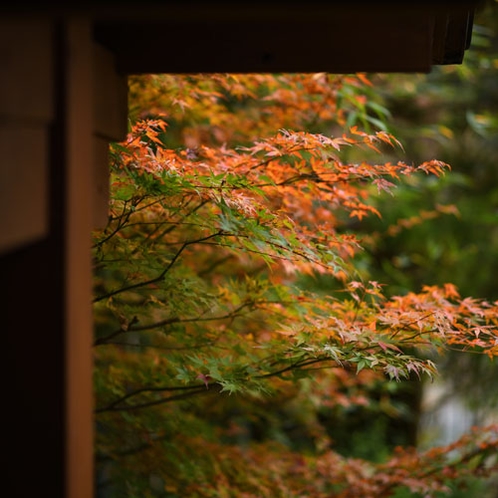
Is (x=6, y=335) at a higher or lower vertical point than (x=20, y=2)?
lower

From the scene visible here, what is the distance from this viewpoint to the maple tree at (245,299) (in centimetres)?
225

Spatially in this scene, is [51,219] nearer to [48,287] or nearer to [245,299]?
[48,287]

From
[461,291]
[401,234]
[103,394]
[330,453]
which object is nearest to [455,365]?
[461,291]

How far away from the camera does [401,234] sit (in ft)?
20.7

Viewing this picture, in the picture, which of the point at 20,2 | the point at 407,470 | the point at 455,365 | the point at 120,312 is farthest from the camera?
the point at 455,365

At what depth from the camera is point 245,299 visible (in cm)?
265

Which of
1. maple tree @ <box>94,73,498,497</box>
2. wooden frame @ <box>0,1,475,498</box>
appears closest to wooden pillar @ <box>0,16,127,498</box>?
wooden frame @ <box>0,1,475,498</box>

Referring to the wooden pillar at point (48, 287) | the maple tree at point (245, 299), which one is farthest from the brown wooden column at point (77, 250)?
the maple tree at point (245, 299)

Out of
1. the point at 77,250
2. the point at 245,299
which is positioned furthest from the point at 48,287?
the point at 245,299

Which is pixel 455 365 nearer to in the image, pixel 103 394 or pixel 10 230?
pixel 103 394

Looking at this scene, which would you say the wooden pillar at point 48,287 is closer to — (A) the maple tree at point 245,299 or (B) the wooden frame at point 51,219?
(B) the wooden frame at point 51,219

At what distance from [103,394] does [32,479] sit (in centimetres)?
180

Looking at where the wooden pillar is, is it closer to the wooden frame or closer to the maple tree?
the wooden frame

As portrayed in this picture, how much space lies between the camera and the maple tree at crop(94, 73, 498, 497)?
88.7 inches
